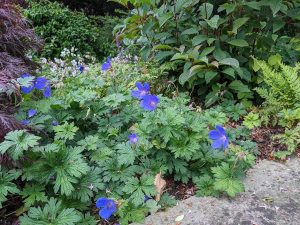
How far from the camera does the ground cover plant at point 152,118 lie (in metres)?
2.03

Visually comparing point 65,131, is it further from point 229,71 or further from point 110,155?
point 229,71

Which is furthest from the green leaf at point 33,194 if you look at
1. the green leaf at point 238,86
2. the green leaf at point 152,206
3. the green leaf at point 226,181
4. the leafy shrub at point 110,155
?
the green leaf at point 238,86

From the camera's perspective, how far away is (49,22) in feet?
17.6

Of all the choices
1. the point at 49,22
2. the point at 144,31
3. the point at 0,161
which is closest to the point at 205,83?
the point at 144,31

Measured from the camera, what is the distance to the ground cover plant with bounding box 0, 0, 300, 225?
203cm

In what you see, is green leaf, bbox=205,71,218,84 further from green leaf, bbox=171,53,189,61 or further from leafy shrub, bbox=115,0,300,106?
green leaf, bbox=171,53,189,61

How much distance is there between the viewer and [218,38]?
128 inches

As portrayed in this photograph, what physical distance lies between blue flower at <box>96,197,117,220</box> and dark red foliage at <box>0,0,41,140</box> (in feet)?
2.00

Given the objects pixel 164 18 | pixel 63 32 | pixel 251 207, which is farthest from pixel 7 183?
pixel 63 32

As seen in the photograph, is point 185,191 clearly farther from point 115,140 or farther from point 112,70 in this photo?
point 112,70

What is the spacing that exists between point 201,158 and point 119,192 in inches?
21.5

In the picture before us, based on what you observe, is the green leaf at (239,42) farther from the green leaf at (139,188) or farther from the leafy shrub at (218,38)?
the green leaf at (139,188)

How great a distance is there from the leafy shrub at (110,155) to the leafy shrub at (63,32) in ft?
9.21

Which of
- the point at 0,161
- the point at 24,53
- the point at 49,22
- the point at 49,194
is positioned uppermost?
the point at 24,53
